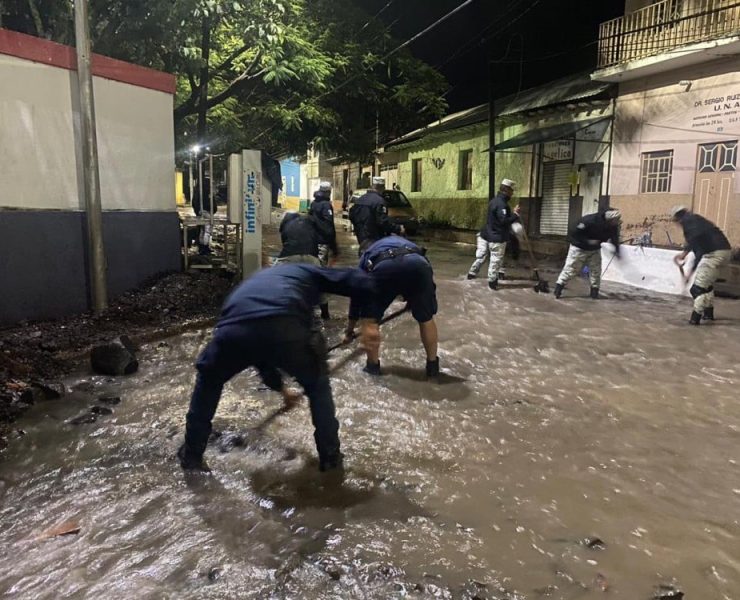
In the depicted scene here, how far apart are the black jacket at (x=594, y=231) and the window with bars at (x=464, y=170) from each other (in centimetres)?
1449

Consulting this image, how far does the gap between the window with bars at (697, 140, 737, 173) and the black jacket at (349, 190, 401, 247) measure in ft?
27.0

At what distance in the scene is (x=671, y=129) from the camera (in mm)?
13484

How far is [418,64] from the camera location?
16.0 meters

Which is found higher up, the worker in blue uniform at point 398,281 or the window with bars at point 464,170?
the window with bars at point 464,170

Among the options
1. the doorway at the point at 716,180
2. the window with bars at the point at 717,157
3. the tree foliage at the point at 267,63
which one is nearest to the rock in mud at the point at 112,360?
the tree foliage at the point at 267,63

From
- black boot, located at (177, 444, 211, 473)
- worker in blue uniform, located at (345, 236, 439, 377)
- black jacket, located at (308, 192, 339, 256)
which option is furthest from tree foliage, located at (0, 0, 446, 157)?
black boot, located at (177, 444, 211, 473)

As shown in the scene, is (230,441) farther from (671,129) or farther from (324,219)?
(671,129)

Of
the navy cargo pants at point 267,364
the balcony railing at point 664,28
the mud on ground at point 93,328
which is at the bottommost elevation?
the mud on ground at point 93,328

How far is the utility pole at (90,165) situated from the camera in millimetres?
6266

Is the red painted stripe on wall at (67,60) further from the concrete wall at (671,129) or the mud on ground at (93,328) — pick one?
the concrete wall at (671,129)

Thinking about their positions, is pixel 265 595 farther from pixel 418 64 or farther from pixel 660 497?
pixel 418 64

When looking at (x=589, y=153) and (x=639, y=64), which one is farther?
(x=589, y=153)

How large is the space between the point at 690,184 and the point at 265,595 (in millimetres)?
13279

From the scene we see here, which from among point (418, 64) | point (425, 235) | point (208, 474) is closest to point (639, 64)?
point (418, 64)
